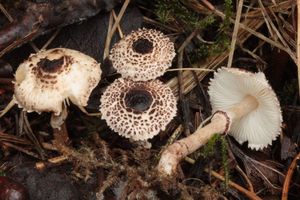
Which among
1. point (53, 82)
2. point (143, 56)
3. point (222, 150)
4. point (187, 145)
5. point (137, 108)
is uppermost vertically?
point (53, 82)

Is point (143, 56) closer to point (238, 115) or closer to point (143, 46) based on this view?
point (143, 46)

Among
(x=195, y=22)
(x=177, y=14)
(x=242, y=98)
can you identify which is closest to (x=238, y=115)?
(x=242, y=98)

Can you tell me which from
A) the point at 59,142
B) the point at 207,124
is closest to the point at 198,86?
the point at 207,124

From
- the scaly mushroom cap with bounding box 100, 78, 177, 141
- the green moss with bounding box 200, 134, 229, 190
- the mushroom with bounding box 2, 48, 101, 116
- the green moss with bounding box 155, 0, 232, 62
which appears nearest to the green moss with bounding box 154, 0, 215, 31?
the green moss with bounding box 155, 0, 232, 62

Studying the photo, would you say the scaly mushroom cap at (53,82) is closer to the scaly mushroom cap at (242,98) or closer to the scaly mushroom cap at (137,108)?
the scaly mushroom cap at (137,108)

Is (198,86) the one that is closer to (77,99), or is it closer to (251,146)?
(251,146)

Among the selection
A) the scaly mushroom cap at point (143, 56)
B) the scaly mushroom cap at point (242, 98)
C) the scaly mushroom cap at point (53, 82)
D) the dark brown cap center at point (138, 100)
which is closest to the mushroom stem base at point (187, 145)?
the scaly mushroom cap at point (242, 98)
